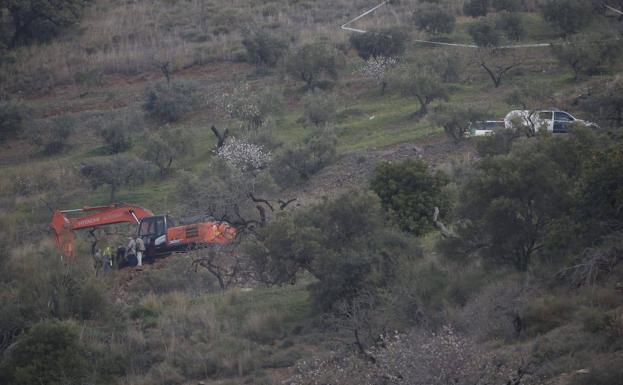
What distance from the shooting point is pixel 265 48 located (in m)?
47.9

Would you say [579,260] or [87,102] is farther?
[87,102]

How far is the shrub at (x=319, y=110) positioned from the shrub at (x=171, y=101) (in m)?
6.99

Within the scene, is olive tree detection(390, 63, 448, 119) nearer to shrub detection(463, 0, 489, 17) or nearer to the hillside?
the hillside

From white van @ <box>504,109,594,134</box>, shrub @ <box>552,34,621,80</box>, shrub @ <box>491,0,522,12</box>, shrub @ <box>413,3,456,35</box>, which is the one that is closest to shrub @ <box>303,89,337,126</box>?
white van @ <box>504,109,594,134</box>

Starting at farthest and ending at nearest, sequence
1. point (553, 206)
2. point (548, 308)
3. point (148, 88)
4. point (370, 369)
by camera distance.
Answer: point (148, 88) → point (553, 206) → point (548, 308) → point (370, 369)

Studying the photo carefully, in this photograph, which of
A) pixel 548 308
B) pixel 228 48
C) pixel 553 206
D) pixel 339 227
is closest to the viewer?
pixel 548 308

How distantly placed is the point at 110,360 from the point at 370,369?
301 inches

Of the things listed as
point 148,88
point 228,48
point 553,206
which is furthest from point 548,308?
point 228,48

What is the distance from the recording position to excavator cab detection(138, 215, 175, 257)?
28.1 m

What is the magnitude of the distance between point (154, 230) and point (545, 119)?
13.4 metres

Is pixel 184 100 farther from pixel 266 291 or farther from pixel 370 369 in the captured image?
pixel 370 369

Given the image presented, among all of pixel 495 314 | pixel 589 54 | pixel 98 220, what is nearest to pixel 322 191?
pixel 98 220

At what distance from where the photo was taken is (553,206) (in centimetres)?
1747

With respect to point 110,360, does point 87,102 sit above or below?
below
